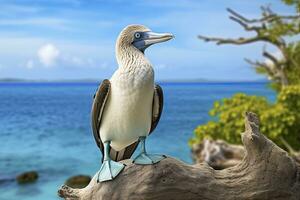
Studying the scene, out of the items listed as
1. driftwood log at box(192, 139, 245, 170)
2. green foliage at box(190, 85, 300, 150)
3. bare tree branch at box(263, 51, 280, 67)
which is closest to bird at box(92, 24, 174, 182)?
driftwood log at box(192, 139, 245, 170)

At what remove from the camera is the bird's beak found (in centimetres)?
291

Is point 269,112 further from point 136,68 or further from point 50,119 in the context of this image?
point 50,119

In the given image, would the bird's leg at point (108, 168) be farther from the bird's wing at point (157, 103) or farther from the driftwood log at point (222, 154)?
the driftwood log at point (222, 154)

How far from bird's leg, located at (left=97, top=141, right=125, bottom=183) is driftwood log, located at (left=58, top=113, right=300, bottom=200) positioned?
38 mm

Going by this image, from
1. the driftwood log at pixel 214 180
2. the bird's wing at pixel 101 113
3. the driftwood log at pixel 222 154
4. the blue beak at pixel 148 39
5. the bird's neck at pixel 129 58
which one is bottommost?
the driftwood log at pixel 222 154

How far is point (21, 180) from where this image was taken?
12.3 m

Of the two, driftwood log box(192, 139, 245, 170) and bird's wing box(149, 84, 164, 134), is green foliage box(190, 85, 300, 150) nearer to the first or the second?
driftwood log box(192, 139, 245, 170)

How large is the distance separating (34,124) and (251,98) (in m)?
19.3

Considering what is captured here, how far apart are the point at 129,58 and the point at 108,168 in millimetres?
652

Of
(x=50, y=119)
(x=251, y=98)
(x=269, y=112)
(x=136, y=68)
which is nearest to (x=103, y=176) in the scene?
(x=136, y=68)

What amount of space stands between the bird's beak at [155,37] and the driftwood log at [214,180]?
27.2 inches

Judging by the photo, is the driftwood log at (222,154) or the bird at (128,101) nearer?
the bird at (128,101)

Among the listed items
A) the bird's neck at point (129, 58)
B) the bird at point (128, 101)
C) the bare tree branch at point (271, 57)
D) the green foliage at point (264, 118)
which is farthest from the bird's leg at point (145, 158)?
the bare tree branch at point (271, 57)

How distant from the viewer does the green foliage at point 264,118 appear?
29.2 feet
